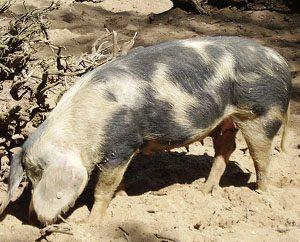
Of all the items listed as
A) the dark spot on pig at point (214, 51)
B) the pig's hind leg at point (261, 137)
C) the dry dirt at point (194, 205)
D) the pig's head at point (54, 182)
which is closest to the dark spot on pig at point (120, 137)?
the pig's head at point (54, 182)

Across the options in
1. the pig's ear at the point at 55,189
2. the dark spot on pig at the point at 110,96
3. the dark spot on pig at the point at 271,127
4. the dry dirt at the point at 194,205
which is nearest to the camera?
the pig's ear at the point at 55,189

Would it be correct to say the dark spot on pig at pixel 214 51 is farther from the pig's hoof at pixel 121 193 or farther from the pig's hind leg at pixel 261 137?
the pig's hoof at pixel 121 193

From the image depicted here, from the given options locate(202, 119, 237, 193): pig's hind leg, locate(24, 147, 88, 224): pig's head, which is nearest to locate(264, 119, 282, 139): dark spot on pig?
locate(202, 119, 237, 193): pig's hind leg

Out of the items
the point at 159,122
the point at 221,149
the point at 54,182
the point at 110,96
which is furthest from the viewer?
the point at 221,149

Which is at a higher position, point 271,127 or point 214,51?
point 214,51

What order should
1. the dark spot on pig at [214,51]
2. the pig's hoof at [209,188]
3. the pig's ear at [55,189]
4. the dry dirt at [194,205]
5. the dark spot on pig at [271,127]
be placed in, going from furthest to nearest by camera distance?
the pig's hoof at [209,188], the dark spot on pig at [271,127], the dark spot on pig at [214,51], the dry dirt at [194,205], the pig's ear at [55,189]

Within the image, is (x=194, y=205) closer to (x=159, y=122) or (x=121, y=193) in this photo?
(x=121, y=193)

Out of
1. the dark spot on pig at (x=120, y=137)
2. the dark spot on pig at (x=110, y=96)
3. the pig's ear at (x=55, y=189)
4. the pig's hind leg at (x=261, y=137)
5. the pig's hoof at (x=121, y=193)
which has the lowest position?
the pig's hoof at (x=121, y=193)

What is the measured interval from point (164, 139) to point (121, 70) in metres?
0.46

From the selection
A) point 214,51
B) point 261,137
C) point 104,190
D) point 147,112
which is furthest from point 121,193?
point 214,51

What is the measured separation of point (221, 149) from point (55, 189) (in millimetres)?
1274

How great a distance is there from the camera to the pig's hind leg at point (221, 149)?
12.1ft

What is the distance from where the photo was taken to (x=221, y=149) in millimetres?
3760

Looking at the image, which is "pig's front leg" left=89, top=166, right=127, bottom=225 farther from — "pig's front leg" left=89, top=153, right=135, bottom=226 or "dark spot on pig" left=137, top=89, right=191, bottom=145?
"dark spot on pig" left=137, top=89, right=191, bottom=145
